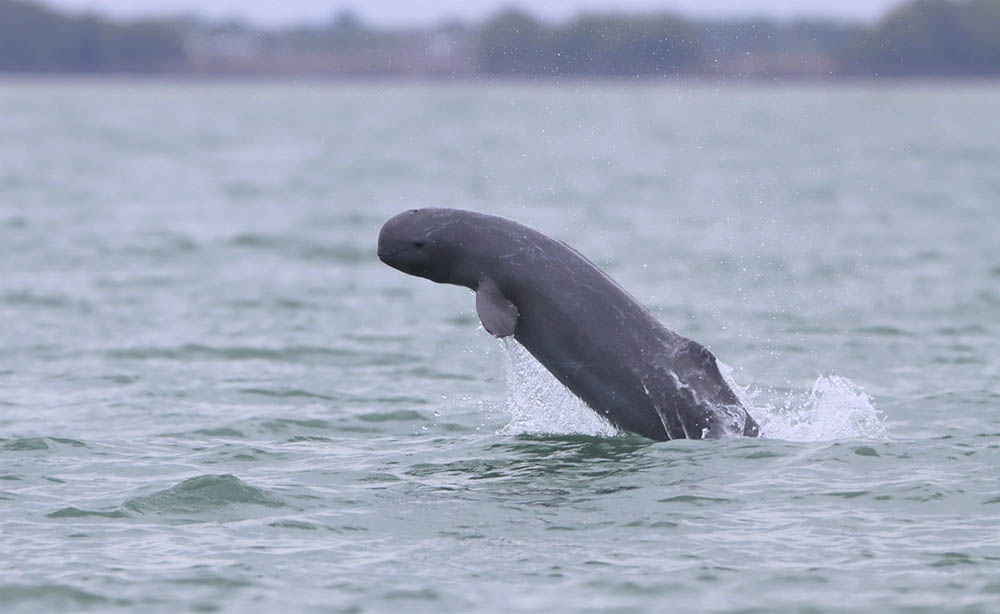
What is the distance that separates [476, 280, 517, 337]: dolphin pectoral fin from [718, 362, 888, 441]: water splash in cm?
193

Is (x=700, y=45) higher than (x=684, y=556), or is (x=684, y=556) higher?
(x=700, y=45)

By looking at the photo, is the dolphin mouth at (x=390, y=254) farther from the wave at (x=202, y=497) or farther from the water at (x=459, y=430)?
the wave at (x=202, y=497)

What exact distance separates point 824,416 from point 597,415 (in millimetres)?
2216

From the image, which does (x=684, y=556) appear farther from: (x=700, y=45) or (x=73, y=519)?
(x=700, y=45)

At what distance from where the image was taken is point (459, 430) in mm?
15602

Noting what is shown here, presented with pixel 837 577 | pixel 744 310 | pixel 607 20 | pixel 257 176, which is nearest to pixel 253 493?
pixel 837 577

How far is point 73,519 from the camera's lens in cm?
1234

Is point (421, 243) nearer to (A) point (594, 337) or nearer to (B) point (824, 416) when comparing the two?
(A) point (594, 337)

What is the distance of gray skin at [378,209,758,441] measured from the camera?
13914 mm

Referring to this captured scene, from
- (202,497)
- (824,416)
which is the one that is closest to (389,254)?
(202,497)

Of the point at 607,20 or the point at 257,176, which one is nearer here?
the point at 257,176

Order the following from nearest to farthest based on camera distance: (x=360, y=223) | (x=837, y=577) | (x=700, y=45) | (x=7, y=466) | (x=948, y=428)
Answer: (x=837, y=577)
(x=7, y=466)
(x=948, y=428)
(x=360, y=223)
(x=700, y=45)

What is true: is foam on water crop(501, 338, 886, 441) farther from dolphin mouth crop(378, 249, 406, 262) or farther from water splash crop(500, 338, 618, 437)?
dolphin mouth crop(378, 249, 406, 262)

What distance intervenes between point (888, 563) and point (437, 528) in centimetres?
300
